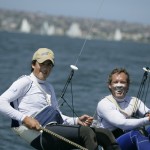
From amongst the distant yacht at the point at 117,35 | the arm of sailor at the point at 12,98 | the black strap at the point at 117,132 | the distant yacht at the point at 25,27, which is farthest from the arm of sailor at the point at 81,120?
the distant yacht at the point at 25,27

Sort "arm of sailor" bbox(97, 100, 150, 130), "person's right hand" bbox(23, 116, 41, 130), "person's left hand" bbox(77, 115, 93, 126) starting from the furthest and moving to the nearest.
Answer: "person's left hand" bbox(77, 115, 93, 126), "arm of sailor" bbox(97, 100, 150, 130), "person's right hand" bbox(23, 116, 41, 130)

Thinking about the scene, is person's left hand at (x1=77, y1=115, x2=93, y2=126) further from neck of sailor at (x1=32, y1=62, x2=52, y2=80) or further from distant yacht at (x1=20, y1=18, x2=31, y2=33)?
distant yacht at (x1=20, y1=18, x2=31, y2=33)

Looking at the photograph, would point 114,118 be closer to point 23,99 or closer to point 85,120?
point 85,120

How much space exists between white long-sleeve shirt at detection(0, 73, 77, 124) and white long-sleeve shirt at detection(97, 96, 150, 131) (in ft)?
2.19

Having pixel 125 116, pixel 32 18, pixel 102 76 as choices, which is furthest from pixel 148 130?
pixel 32 18

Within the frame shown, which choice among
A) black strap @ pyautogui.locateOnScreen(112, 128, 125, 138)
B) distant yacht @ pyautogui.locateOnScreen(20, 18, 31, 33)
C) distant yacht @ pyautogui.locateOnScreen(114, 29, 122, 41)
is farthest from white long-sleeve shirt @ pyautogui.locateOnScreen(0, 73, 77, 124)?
distant yacht @ pyautogui.locateOnScreen(20, 18, 31, 33)

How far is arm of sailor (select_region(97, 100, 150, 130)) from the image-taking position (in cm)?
668

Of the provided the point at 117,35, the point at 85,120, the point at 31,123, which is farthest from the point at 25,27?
the point at 31,123

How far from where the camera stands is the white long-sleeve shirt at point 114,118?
22.0 feet

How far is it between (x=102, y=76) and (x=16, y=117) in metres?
24.2

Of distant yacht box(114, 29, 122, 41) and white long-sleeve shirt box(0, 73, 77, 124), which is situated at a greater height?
distant yacht box(114, 29, 122, 41)

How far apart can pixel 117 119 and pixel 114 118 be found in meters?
0.04

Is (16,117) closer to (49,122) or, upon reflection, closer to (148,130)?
(49,122)

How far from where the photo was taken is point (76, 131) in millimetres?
6398
